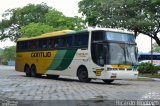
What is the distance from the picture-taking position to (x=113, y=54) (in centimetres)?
2447

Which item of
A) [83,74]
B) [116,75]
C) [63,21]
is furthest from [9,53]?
[116,75]

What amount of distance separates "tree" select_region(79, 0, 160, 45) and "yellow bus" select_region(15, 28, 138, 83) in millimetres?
11295

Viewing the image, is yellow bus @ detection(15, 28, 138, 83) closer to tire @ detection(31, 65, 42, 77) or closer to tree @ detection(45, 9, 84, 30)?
tire @ detection(31, 65, 42, 77)

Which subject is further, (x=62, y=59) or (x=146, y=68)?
(x=146, y=68)

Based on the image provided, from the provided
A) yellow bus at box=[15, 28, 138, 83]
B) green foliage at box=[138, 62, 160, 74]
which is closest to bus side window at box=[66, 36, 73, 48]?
yellow bus at box=[15, 28, 138, 83]

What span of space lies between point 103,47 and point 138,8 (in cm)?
1740

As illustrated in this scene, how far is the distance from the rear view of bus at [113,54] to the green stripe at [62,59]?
8.84 ft

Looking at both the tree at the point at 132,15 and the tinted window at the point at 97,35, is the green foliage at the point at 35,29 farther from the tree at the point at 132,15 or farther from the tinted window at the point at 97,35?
the tinted window at the point at 97,35

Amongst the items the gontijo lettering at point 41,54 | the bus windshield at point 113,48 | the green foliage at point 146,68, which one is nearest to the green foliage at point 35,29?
the green foliage at point 146,68

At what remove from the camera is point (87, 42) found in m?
25.8

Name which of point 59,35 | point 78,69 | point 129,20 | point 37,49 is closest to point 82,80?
point 78,69

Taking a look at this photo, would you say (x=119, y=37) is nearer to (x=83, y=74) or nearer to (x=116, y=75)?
(x=116, y=75)

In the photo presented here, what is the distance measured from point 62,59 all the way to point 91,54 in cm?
404

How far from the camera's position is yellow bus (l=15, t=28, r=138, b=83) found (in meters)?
24.4
